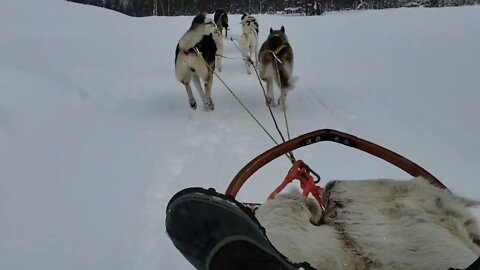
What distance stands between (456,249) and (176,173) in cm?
287

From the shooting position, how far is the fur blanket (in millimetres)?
1205

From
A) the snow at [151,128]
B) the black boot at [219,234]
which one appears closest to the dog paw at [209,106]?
the snow at [151,128]

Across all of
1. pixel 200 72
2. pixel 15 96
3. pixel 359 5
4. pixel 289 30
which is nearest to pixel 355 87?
pixel 200 72

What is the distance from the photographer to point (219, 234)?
46.9 inches

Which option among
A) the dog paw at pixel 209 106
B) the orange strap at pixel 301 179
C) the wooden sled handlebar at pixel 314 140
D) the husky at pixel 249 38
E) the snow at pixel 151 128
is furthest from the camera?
the husky at pixel 249 38

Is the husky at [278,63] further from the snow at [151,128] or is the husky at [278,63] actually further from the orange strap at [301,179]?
the orange strap at [301,179]

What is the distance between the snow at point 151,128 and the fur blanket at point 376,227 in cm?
110

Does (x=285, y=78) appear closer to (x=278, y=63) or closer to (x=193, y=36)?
(x=278, y=63)

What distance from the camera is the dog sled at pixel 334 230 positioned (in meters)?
1.17

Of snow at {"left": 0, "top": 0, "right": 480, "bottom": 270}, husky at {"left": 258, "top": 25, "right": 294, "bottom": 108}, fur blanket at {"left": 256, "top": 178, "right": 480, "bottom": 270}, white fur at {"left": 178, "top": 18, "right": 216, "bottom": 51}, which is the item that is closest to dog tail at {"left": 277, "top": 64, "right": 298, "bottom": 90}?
husky at {"left": 258, "top": 25, "right": 294, "bottom": 108}

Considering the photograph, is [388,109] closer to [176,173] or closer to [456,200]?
[176,173]

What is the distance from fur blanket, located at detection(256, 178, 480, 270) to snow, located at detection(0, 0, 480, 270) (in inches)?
43.2

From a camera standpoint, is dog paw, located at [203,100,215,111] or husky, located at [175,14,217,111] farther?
dog paw, located at [203,100,215,111]

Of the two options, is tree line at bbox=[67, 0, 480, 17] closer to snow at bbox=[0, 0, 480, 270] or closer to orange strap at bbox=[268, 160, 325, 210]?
snow at bbox=[0, 0, 480, 270]
